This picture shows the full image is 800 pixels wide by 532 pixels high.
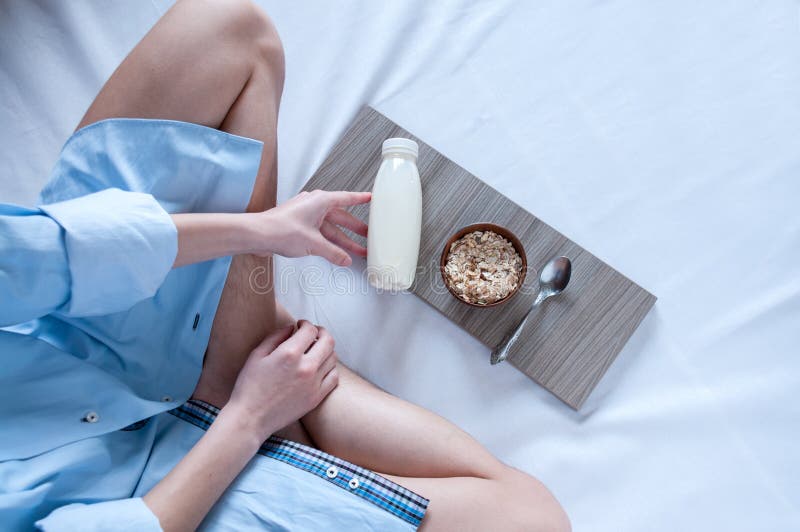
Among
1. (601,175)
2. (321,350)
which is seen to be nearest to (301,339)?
(321,350)

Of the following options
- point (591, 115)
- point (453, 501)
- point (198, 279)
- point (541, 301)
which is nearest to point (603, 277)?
point (541, 301)

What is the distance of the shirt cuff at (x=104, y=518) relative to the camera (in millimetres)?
423

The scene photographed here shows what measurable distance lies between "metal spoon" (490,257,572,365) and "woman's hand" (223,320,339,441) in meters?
0.19

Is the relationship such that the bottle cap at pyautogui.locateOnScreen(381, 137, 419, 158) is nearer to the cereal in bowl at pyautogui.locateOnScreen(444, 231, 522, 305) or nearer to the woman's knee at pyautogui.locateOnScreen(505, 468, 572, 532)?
the cereal in bowl at pyautogui.locateOnScreen(444, 231, 522, 305)

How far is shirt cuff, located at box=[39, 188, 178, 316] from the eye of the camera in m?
0.42

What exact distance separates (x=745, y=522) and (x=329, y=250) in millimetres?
576

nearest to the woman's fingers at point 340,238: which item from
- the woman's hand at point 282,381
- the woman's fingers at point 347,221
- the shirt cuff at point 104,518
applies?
the woman's fingers at point 347,221

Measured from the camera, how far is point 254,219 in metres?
0.52

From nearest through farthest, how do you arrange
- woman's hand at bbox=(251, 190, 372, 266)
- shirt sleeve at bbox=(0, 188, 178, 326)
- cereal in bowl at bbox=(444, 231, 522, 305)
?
shirt sleeve at bbox=(0, 188, 178, 326), woman's hand at bbox=(251, 190, 372, 266), cereal in bowl at bbox=(444, 231, 522, 305)

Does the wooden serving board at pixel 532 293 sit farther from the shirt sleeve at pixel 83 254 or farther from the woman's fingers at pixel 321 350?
the shirt sleeve at pixel 83 254

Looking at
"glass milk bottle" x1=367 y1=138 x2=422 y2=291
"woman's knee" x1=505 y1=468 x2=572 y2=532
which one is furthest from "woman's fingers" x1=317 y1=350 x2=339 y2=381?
"woman's knee" x1=505 y1=468 x2=572 y2=532

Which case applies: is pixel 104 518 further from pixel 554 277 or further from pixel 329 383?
pixel 554 277

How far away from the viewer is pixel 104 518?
431 mm

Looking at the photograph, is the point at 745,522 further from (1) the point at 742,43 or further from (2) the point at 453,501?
(1) the point at 742,43
